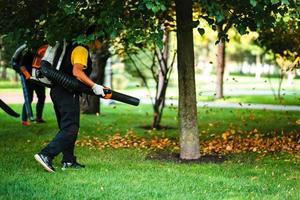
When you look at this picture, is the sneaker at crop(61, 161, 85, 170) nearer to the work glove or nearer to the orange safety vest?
the work glove

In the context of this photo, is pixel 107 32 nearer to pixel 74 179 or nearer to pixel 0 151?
pixel 74 179

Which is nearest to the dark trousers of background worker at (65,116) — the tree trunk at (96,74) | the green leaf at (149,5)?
the green leaf at (149,5)

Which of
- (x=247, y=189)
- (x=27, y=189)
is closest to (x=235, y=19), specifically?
(x=247, y=189)

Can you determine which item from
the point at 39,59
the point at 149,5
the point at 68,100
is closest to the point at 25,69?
the point at 39,59

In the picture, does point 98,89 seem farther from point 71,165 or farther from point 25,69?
Result: point 25,69

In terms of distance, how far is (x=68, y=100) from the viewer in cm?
751

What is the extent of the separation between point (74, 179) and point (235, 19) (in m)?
3.26

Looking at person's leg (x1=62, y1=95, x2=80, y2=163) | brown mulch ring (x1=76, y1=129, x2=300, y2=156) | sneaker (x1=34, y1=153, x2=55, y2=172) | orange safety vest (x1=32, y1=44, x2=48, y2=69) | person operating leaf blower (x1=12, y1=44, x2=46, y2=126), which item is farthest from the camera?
person operating leaf blower (x1=12, y1=44, x2=46, y2=126)

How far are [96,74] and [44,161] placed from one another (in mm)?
9673

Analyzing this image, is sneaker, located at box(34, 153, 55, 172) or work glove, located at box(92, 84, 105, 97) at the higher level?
work glove, located at box(92, 84, 105, 97)

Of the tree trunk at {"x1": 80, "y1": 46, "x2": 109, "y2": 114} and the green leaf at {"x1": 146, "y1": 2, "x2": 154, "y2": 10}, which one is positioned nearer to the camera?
the green leaf at {"x1": 146, "y1": 2, "x2": 154, "y2": 10}

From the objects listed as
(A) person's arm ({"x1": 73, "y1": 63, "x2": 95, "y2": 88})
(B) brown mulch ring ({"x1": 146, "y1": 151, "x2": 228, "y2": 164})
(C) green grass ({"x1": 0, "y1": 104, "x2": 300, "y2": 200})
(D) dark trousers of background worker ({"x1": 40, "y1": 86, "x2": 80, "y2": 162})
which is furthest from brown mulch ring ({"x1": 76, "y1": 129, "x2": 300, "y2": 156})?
(A) person's arm ({"x1": 73, "y1": 63, "x2": 95, "y2": 88})

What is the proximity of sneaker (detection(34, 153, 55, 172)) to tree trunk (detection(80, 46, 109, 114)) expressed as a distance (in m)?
7.96

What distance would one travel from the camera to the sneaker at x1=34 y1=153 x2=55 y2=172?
7.27m
